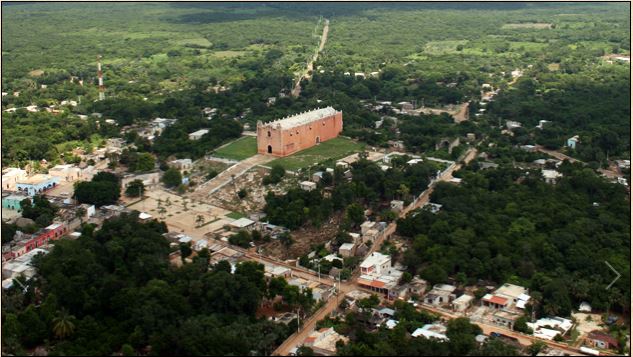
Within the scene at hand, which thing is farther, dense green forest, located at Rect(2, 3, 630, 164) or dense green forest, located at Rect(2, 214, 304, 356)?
dense green forest, located at Rect(2, 3, 630, 164)

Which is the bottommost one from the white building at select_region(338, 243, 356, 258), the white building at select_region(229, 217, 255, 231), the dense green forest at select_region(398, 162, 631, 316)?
the white building at select_region(229, 217, 255, 231)

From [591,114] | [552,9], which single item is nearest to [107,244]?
[591,114]

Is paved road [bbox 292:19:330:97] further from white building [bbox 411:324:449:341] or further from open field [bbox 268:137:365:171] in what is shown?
white building [bbox 411:324:449:341]

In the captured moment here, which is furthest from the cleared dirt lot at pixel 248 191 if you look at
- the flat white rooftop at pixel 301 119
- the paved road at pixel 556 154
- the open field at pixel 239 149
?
the paved road at pixel 556 154

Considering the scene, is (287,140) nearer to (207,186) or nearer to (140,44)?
(207,186)

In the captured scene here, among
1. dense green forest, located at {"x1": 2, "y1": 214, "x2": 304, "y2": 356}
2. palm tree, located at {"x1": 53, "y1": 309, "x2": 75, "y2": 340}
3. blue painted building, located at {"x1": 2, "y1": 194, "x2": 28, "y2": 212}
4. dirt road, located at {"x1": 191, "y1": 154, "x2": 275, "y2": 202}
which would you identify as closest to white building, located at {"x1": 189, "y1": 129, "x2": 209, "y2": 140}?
dirt road, located at {"x1": 191, "y1": 154, "x2": 275, "y2": 202}

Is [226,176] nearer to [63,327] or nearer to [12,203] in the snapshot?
[12,203]
